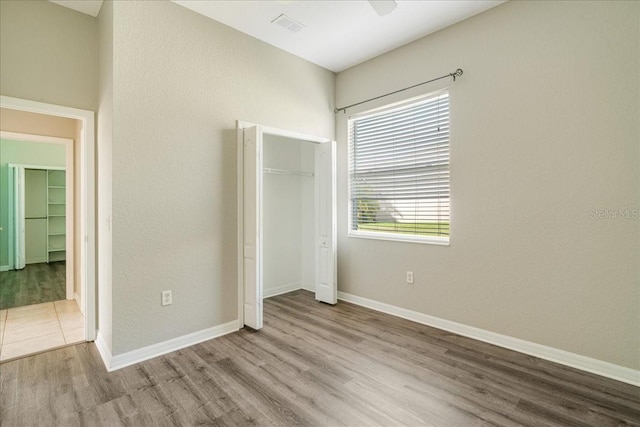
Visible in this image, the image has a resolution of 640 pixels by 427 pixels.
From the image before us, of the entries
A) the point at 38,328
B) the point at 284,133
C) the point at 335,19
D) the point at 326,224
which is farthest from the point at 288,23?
the point at 38,328

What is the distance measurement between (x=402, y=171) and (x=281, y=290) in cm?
244

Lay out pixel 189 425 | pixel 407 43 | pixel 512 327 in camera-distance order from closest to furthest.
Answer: pixel 189 425, pixel 512 327, pixel 407 43

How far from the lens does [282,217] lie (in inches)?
181

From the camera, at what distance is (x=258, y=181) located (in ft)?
10.3

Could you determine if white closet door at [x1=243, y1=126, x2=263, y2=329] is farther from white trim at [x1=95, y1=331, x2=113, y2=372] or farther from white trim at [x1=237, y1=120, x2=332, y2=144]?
white trim at [x1=95, y1=331, x2=113, y2=372]

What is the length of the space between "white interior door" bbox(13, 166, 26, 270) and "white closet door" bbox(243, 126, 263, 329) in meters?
5.98

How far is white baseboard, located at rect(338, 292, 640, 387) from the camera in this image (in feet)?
7.44

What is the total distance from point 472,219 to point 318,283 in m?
2.12

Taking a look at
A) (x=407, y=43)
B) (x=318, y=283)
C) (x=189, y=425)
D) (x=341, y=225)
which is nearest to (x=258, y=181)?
(x=341, y=225)

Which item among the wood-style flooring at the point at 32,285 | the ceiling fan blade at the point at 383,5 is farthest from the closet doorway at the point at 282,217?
the wood-style flooring at the point at 32,285

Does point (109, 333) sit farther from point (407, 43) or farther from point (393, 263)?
point (407, 43)

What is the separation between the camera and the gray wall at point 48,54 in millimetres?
2516

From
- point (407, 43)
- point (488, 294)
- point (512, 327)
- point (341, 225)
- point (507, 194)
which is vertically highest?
point (407, 43)

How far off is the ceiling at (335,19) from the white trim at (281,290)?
10.4ft
